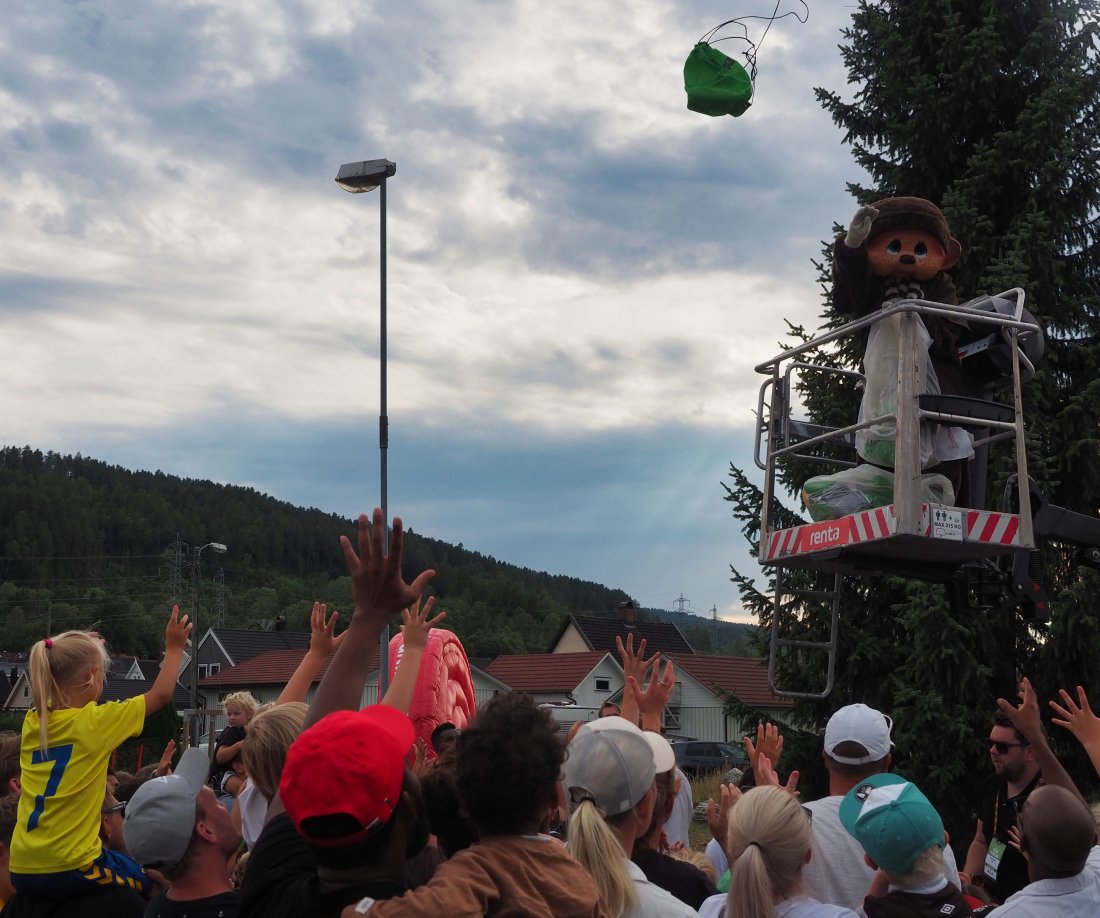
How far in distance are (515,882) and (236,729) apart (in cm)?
509

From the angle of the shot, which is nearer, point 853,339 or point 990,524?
point 990,524

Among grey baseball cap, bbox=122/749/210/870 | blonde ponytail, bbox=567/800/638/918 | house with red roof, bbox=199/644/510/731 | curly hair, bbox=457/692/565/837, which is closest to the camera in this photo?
curly hair, bbox=457/692/565/837

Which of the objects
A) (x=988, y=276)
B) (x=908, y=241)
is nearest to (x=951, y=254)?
(x=908, y=241)

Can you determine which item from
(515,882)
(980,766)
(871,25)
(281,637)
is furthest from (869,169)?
(281,637)

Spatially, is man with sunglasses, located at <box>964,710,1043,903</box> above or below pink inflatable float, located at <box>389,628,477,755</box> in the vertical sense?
below

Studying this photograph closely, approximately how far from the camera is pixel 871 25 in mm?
15625

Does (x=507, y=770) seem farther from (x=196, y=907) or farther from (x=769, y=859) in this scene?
(x=196, y=907)

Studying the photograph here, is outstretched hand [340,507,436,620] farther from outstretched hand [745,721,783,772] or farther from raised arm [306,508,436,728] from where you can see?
outstretched hand [745,721,783,772]

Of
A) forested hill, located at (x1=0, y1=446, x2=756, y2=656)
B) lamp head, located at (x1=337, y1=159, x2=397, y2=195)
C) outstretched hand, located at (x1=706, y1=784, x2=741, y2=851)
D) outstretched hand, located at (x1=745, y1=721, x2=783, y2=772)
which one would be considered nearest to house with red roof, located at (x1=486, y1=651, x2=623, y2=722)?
forested hill, located at (x1=0, y1=446, x2=756, y2=656)

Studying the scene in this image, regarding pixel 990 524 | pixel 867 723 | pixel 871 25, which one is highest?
pixel 871 25

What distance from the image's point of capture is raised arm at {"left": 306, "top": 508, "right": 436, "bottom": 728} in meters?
2.89

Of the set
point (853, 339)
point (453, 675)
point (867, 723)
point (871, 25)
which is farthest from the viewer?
point (871, 25)

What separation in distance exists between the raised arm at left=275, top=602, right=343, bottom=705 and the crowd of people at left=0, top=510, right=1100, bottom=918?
0.04ft

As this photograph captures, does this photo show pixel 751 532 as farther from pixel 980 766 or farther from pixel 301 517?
pixel 301 517
